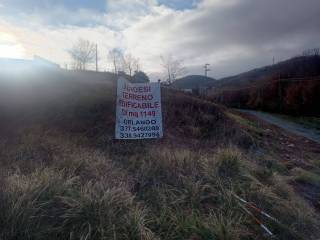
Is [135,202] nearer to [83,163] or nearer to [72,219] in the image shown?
[72,219]

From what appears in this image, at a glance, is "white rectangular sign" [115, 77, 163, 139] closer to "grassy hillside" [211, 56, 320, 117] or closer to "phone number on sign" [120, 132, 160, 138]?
"phone number on sign" [120, 132, 160, 138]

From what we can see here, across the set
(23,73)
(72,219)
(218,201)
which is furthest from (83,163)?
(23,73)

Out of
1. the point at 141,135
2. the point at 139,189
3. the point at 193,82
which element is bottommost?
the point at 139,189

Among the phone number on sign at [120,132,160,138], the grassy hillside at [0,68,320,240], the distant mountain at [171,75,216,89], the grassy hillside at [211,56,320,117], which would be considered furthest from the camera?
the distant mountain at [171,75,216,89]

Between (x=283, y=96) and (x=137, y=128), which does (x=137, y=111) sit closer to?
(x=137, y=128)

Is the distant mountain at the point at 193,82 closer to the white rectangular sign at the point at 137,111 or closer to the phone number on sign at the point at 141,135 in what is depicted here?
the white rectangular sign at the point at 137,111

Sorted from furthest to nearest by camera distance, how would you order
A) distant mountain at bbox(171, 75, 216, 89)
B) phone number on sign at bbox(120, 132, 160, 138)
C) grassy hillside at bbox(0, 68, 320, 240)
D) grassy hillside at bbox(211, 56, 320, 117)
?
distant mountain at bbox(171, 75, 216, 89)
grassy hillside at bbox(211, 56, 320, 117)
phone number on sign at bbox(120, 132, 160, 138)
grassy hillside at bbox(0, 68, 320, 240)

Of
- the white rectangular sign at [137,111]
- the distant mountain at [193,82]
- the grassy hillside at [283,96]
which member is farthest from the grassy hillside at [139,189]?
the distant mountain at [193,82]

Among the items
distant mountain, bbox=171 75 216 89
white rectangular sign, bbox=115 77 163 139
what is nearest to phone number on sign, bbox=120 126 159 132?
white rectangular sign, bbox=115 77 163 139

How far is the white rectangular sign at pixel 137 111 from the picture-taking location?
6.40 metres

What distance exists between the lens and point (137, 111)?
258 inches

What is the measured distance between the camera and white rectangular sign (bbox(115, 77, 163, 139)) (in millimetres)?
6398


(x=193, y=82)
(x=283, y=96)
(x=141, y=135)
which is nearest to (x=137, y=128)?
(x=141, y=135)

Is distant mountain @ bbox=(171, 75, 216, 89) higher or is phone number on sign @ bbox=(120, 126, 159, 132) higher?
distant mountain @ bbox=(171, 75, 216, 89)
